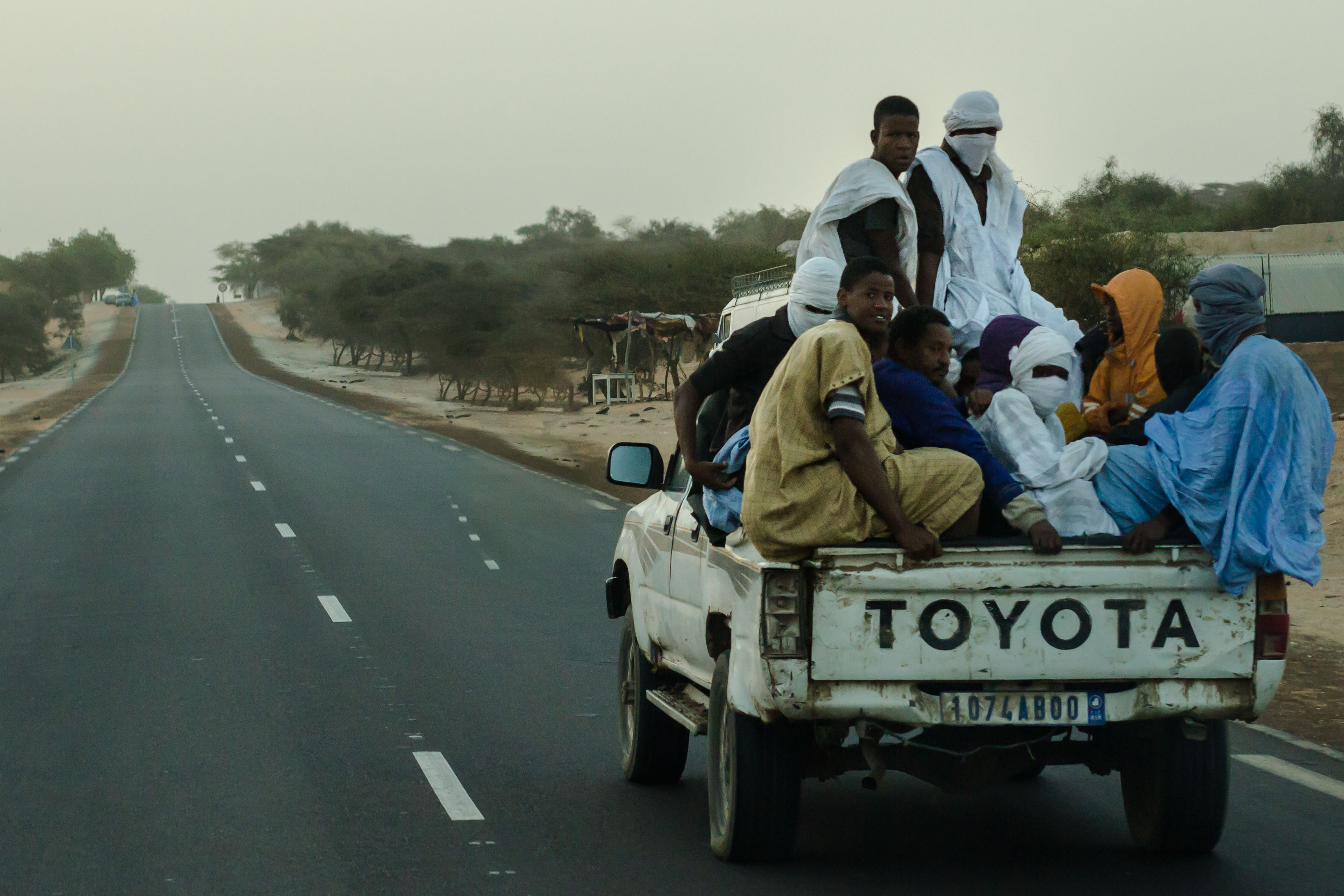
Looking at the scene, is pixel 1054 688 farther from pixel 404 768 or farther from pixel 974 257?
pixel 404 768

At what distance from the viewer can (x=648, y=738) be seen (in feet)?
21.3

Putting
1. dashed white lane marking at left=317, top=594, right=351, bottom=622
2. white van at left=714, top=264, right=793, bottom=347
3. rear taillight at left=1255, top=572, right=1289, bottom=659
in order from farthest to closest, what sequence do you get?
white van at left=714, top=264, right=793, bottom=347, dashed white lane marking at left=317, top=594, right=351, bottom=622, rear taillight at left=1255, top=572, right=1289, bottom=659

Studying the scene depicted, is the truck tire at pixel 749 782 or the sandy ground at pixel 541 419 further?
the sandy ground at pixel 541 419

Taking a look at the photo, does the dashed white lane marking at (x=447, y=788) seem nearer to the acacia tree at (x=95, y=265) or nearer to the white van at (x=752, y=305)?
the white van at (x=752, y=305)

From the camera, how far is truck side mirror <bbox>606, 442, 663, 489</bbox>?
21.0 ft

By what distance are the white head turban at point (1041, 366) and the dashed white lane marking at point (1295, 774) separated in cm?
232

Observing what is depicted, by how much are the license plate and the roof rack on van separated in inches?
421

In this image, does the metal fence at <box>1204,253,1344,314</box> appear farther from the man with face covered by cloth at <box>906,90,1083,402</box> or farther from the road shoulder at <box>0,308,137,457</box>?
the man with face covered by cloth at <box>906,90,1083,402</box>

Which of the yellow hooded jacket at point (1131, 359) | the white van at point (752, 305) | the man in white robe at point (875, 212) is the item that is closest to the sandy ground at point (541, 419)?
the white van at point (752, 305)

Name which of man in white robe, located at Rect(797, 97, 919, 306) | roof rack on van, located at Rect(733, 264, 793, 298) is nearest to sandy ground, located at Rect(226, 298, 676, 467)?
roof rack on van, located at Rect(733, 264, 793, 298)

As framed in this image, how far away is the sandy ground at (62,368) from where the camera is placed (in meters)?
62.4

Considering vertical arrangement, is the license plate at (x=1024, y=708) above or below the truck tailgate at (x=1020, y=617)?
below

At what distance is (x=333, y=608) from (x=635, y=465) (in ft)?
20.3

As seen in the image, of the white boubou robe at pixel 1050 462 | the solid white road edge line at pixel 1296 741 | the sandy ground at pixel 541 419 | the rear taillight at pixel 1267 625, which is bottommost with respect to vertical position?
the sandy ground at pixel 541 419
